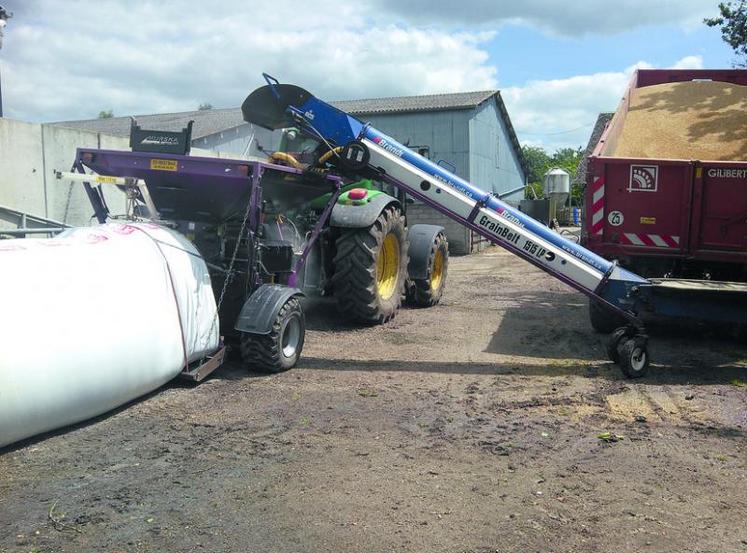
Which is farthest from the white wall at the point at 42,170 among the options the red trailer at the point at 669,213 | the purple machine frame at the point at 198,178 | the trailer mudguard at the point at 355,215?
the red trailer at the point at 669,213

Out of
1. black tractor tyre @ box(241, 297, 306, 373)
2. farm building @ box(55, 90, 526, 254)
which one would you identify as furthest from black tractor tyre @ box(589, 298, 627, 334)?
farm building @ box(55, 90, 526, 254)

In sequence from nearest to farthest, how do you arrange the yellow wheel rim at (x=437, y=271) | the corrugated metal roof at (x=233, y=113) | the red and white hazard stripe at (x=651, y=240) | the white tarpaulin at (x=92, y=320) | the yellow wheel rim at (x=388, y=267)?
1. the white tarpaulin at (x=92, y=320)
2. the red and white hazard stripe at (x=651, y=240)
3. the yellow wheel rim at (x=388, y=267)
4. the yellow wheel rim at (x=437, y=271)
5. the corrugated metal roof at (x=233, y=113)

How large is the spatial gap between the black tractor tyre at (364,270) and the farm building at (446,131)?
1175 centimetres

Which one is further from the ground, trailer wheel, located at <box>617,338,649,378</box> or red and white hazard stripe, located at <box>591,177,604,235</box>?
red and white hazard stripe, located at <box>591,177,604,235</box>

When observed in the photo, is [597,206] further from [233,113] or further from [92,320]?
[233,113]

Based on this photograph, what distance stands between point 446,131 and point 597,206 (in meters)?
16.8

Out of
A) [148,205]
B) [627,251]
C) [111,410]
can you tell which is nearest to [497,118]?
[627,251]

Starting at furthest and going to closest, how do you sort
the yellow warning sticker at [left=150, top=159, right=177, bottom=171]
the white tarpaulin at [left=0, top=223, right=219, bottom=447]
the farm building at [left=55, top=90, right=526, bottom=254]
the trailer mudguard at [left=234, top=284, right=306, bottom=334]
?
the farm building at [left=55, top=90, right=526, bottom=254] < the yellow warning sticker at [left=150, top=159, right=177, bottom=171] < the trailer mudguard at [left=234, top=284, right=306, bottom=334] < the white tarpaulin at [left=0, top=223, right=219, bottom=447]

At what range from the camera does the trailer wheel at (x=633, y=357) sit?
6.21m

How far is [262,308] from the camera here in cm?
605

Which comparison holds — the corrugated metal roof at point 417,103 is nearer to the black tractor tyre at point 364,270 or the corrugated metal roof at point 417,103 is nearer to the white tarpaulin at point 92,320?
the black tractor tyre at point 364,270

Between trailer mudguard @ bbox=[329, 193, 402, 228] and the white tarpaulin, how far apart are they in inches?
98.6

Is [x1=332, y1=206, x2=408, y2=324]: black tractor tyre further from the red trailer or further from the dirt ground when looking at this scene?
the red trailer

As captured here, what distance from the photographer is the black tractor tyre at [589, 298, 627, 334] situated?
7.91 m
